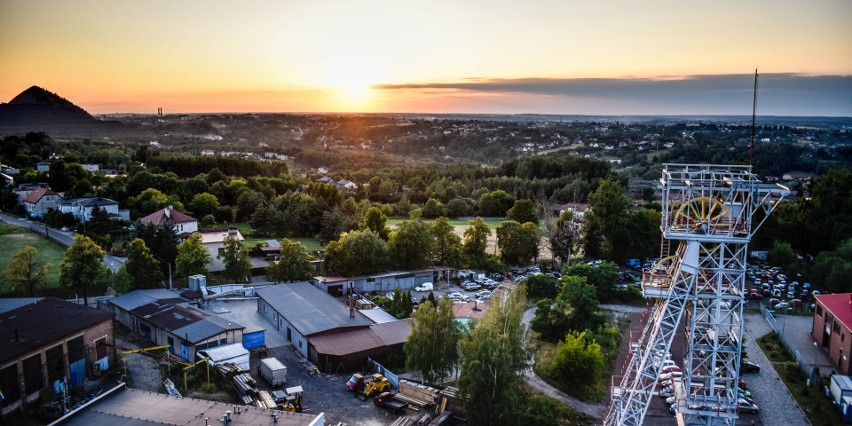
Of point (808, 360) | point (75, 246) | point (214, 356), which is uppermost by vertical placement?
point (75, 246)

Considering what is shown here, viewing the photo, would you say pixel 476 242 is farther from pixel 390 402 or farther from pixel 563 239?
pixel 390 402

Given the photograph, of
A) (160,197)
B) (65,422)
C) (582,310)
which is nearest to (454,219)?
(160,197)

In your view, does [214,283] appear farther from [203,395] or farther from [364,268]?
[203,395]

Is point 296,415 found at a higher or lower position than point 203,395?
higher

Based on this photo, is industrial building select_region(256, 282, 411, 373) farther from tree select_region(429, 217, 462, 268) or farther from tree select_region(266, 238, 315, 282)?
tree select_region(429, 217, 462, 268)

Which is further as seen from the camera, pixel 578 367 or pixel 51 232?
pixel 51 232

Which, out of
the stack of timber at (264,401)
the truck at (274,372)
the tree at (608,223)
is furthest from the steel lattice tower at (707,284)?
the tree at (608,223)

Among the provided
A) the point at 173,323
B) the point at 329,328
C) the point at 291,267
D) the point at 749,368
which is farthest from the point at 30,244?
the point at 749,368
